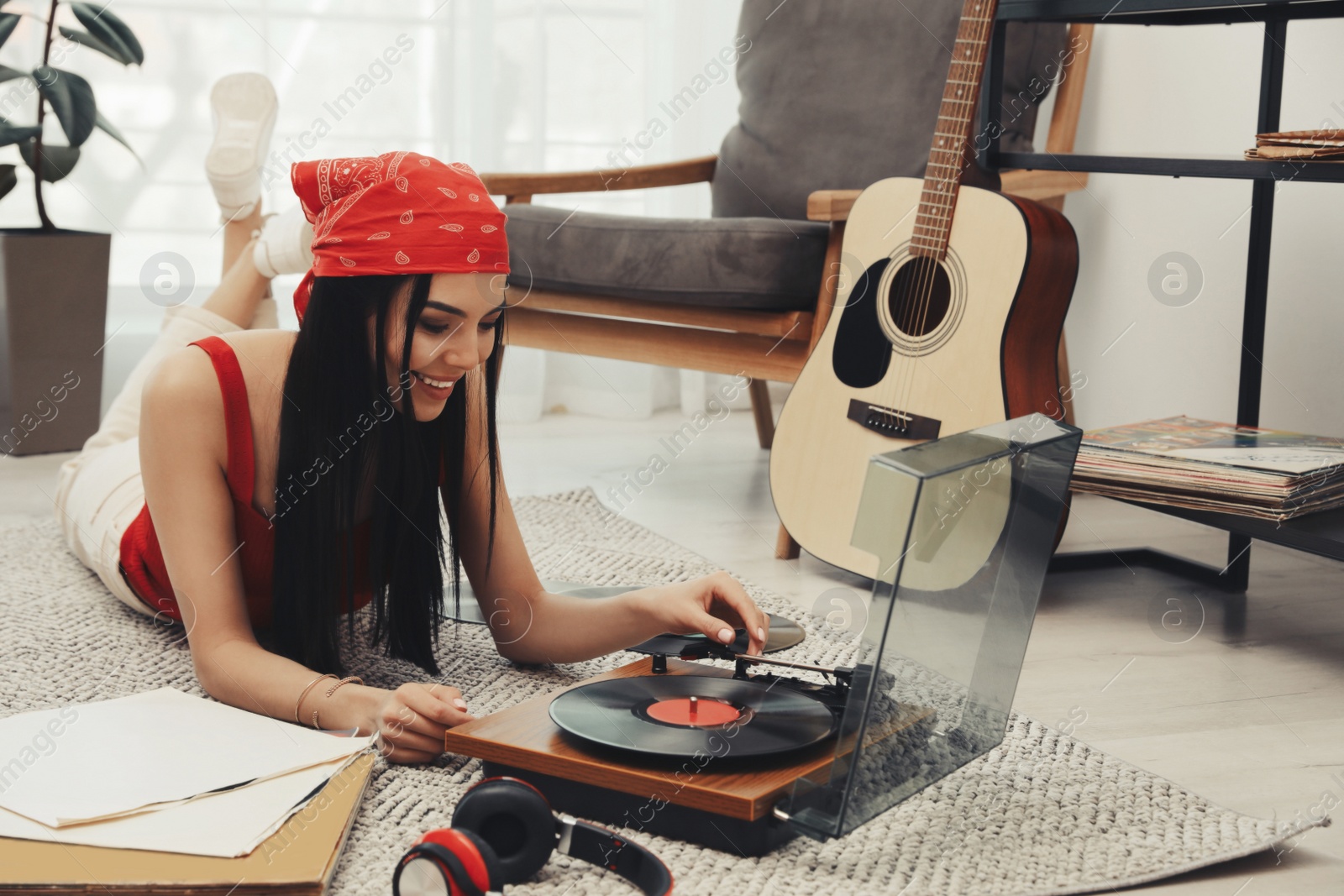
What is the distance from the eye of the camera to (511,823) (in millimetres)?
737

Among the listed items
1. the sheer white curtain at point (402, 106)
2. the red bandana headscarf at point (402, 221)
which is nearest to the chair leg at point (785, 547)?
the red bandana headscarf at point (402, 221)

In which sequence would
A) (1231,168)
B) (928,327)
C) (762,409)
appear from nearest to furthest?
(1231,168), (928,327), (762,409)

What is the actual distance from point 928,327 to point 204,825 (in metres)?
1.09

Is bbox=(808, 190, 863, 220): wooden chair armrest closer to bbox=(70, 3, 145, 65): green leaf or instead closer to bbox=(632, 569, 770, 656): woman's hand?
bbox=(632, 569, 770, 656): woman's hand

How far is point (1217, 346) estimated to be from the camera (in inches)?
79.5

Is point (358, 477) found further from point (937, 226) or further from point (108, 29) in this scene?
point (108, 29)

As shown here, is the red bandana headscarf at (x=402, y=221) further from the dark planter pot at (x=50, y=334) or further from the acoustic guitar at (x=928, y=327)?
the dark planter pot at (x=50, y=334)

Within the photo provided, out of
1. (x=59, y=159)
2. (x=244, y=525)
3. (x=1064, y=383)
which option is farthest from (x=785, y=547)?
(x=59, y=159)

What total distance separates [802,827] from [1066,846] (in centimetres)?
23

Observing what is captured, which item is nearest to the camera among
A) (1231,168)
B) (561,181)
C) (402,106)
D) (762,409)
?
(1231,168)

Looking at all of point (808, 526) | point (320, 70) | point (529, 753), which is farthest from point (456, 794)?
point (320, 70)

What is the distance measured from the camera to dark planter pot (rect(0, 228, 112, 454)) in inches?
88.9

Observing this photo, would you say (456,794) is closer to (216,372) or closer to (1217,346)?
(216,372)

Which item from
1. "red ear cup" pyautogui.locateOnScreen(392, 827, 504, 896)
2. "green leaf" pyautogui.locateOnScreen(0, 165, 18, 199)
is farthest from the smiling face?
"green leaf" pyautogui.locateOnScreen(0, 165, 18, 199)
